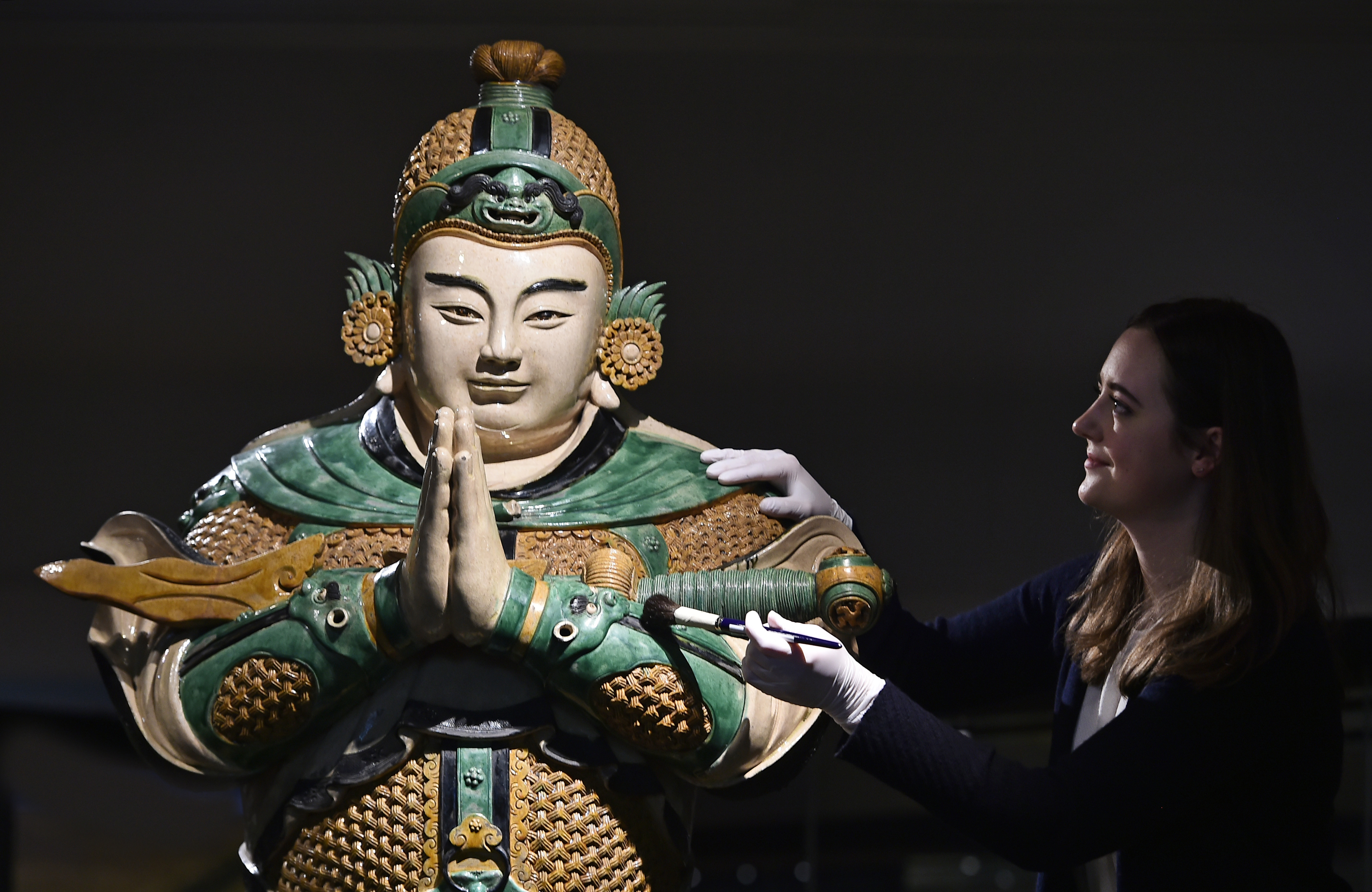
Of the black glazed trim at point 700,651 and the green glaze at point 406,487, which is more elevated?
the green glaze at point 406,487

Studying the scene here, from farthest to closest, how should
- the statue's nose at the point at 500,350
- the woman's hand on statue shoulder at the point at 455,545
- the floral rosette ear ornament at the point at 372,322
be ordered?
the floral rosette ear ornament at the point at 372,322 → the statue's nose at the point at 500,350 → the woman's hand on statue shoulder at the point at 455,545

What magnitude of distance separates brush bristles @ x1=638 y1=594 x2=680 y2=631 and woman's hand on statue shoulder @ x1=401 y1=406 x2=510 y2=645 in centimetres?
17

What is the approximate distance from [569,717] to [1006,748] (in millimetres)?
1528

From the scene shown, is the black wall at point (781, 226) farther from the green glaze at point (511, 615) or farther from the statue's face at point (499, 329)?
the green glaze at point (511, 615)

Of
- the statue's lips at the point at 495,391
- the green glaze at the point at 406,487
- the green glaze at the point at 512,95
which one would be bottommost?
the green glaze at the point at 406,487

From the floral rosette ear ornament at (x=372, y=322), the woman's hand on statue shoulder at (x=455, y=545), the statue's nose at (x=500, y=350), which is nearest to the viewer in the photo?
the woman's hand on statue shoulder at (x=455, y=545)

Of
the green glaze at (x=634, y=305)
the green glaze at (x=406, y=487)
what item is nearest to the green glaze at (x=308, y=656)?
the green glaze at (x=406, y=487)

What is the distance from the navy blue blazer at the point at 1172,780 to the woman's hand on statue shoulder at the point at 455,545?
0.45 meters

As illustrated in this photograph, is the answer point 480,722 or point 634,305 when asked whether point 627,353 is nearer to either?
point 634,305

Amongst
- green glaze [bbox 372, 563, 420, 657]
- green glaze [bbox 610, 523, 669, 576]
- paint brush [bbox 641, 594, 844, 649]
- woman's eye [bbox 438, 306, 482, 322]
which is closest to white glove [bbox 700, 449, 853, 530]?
green glaze [bbox 610, 523, 669, 576]

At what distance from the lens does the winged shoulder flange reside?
2166 mm

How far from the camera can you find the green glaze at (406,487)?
2.30m

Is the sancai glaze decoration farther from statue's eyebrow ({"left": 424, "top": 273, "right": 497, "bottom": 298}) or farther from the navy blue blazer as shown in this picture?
the navy blue blazer

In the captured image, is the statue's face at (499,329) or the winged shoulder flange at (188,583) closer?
the winged shoulder flange at (188,583)
